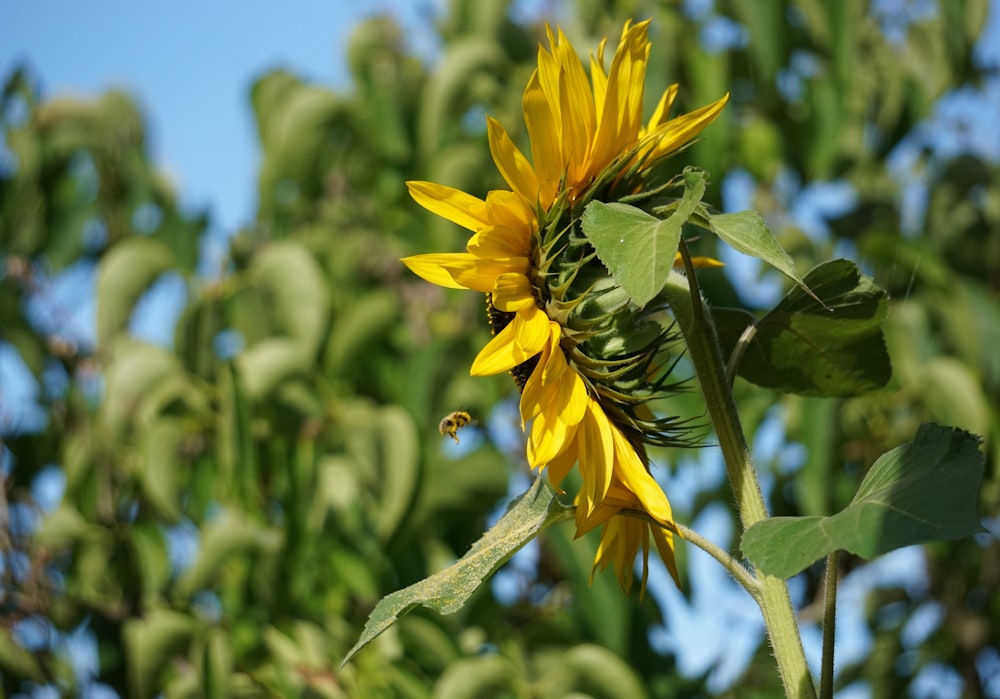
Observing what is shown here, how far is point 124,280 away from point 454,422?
98 cm

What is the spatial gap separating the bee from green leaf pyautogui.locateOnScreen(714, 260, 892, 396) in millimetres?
193

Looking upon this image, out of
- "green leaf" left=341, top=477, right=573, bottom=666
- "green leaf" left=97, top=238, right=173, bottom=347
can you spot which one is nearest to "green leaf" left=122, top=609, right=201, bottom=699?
"green leaf" left=97, top=238, right=173, bottom=347

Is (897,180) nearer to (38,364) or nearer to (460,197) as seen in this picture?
(38,364)

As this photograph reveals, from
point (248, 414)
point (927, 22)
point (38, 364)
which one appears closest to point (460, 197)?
point (248, 414)

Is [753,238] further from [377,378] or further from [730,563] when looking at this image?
[377,378]

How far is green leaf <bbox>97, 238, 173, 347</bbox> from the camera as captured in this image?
173 centimetres

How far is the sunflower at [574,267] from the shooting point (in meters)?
0.62

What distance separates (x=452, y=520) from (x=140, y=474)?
46 centimetres

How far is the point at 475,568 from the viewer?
633 mm

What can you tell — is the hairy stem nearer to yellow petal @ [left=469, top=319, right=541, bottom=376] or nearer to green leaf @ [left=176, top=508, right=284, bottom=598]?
yellow petal @ [left=469, top=319, right=541, bottom=376]

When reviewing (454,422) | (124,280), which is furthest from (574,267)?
(124,280)

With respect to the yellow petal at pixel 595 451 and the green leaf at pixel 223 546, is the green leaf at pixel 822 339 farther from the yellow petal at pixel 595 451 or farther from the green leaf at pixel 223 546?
the green leaf at pixel 223 546

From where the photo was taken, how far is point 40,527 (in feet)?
5.54

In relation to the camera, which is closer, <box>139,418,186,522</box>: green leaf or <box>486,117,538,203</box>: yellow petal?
<box>486,117,538,203</box>: yellow petal
